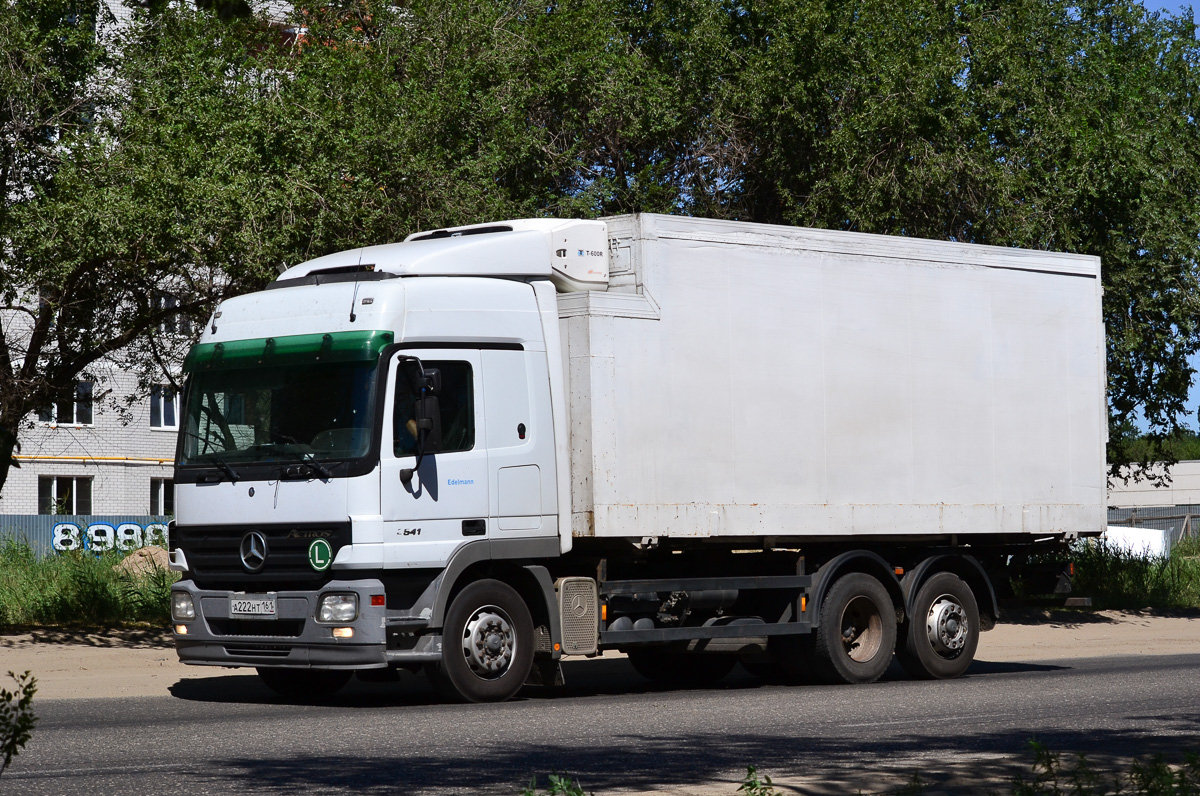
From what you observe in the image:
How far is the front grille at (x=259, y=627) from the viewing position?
11.7 meters

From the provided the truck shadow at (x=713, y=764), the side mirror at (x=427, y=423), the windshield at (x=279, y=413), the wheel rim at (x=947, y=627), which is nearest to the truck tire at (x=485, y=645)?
the side mirror at (x=427, y=423)

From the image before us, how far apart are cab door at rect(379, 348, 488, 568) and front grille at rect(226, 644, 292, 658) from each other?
3.41 ft

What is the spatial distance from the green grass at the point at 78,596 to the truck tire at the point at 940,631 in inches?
365

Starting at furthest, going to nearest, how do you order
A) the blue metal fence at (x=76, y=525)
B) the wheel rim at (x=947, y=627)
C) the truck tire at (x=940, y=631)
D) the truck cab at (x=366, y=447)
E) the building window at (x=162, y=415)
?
1. the building window at (x=162, y=415)
2. the blue metal fence at (x=76, y=525)
3. the wheel rim at (x=947, y=627)
4. the truck tire at (x=940, y=631)
5. the truck cab at (x=366, y=447)

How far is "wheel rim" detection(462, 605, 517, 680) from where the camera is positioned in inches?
470

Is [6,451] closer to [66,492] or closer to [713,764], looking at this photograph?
[713,764]

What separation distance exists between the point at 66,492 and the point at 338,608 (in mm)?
43337

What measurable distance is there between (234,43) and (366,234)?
3.60m

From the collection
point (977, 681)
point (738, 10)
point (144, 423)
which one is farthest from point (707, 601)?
point (144, 423)

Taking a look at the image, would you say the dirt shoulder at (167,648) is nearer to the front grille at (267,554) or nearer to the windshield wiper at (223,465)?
the front grille at (267,554)

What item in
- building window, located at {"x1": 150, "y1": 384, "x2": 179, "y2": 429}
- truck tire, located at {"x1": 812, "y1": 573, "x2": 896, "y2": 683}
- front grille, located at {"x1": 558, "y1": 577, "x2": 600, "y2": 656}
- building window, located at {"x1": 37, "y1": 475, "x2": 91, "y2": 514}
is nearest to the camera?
front grille, located at {"x1": 558, "y1": 577, "x2": 600, "y2": 656}

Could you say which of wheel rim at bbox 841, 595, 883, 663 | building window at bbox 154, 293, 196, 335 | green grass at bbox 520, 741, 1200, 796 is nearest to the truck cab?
wheel rim at bbox 841, 595, 883, 663

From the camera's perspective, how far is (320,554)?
11578 mm

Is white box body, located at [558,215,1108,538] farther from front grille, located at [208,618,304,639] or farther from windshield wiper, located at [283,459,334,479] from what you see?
front grille, located at [208,618,304,639]
